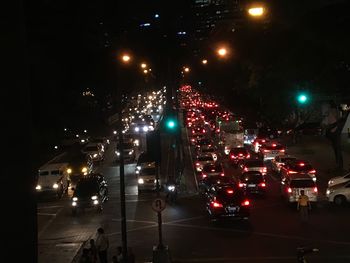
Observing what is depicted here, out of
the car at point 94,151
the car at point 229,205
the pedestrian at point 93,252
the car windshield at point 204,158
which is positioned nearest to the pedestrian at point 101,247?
the pedestrian at point 93,252

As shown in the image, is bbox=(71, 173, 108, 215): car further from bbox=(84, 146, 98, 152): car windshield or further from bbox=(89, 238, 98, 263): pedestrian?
bbox=(84, 146, 98, 152): car windshield

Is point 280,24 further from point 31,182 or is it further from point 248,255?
point 31,182

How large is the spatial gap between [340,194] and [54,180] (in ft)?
57.7

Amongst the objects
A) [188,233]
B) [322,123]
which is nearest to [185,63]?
[322,123]

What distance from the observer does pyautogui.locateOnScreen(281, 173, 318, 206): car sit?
27719 millimetres

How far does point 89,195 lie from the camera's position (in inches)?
1199

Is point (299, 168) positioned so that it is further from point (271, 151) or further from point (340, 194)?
point (271, 151)

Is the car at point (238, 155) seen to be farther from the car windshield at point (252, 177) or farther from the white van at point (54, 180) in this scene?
the white van at point (54, 180)

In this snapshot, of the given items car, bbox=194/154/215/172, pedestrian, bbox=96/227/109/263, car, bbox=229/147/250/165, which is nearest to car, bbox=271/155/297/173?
car, bbox=229/147/250/165

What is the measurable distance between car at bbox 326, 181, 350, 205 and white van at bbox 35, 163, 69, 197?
55.1ft

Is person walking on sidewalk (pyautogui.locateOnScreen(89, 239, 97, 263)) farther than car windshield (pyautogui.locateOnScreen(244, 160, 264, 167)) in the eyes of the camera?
No

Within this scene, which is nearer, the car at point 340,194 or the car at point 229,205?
the car at point 229,205

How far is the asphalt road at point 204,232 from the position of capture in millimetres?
19391

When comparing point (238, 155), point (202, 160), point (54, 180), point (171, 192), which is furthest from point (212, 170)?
point (238, 155)
